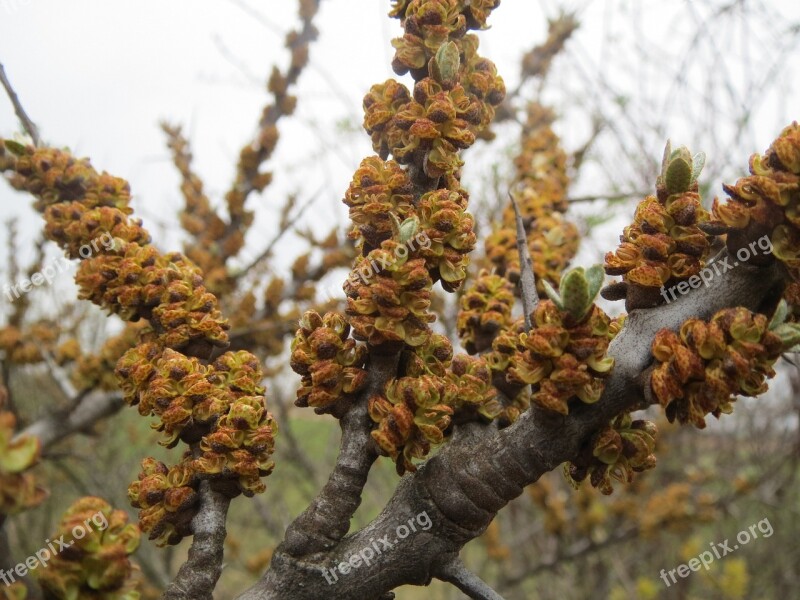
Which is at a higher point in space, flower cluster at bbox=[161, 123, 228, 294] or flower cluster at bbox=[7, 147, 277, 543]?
flower cluster at bbox=[161, 123, 228, 294]

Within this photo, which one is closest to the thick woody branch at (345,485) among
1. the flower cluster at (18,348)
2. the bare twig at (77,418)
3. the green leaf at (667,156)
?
the green leaf at (667,156)

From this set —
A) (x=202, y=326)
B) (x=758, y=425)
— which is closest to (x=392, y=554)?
(x=202, y=326)

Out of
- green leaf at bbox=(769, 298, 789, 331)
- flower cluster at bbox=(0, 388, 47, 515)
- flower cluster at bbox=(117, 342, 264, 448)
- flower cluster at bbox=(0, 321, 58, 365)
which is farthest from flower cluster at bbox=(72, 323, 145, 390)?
green leaf at bbox=(769, 298, 789, 331)

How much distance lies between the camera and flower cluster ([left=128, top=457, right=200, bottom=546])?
1.03m

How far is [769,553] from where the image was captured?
5215 mm

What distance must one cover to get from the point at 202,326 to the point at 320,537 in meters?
0.46

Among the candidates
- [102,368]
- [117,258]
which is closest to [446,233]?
[117,258]

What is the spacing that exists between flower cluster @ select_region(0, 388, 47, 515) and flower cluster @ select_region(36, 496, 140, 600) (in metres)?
0.18

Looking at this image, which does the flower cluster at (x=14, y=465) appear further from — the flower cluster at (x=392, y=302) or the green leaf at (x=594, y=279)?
the green leaf at (x=594, y=279)

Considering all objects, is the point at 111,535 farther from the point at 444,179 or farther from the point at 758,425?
the point at 758,425

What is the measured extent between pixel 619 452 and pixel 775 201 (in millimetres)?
422

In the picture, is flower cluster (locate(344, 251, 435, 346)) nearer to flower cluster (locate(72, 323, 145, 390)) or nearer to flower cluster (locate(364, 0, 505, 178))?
flower cluster (locate(364, 0, 505, 178))

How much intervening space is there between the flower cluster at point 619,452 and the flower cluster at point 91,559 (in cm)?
67

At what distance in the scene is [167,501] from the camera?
1034 mm
